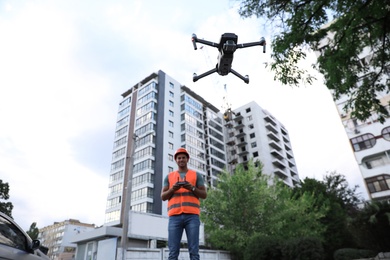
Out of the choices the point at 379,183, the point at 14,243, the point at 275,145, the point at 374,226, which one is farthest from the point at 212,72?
the point at 275,145

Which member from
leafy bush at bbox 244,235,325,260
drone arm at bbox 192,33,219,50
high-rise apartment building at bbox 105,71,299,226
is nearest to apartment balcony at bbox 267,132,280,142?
high-rise apartment building at bbox 105,71,299,226

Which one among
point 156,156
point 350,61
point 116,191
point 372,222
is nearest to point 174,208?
point 350,61

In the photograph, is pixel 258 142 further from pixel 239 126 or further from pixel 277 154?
pixel 239 126

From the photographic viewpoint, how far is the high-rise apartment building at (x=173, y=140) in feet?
159

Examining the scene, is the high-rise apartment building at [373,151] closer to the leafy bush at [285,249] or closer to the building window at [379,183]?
the building window at [379,183]

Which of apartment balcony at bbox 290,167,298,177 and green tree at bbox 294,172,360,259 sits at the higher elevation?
apartment balcony at bbox 290,167,298,177

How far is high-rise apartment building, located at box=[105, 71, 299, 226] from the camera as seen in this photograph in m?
48.3

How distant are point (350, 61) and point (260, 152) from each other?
59.2 m

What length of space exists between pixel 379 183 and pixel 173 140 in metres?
36.5

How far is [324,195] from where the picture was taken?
28219 mm

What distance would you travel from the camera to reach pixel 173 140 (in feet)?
180

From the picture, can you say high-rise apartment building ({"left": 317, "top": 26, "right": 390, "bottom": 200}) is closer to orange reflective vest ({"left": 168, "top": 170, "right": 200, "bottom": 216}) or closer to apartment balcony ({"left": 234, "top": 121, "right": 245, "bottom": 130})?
orange reflective vest ({"left": 168, "top": 170, "right": 200, "bottom": 216})

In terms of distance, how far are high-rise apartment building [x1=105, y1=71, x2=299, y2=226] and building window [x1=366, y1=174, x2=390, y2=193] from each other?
1202 inches

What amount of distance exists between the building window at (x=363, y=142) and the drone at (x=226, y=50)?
123 feet
